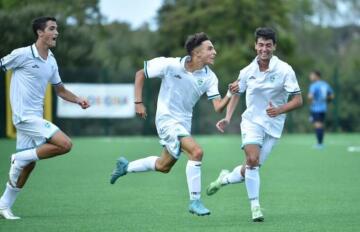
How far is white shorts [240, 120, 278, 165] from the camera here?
1038cm

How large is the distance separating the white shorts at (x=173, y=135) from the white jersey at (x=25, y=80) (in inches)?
55.8

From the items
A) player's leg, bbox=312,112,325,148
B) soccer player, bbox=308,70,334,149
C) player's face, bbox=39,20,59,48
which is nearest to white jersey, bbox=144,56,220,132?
player's face, bbox=39,20,59,48

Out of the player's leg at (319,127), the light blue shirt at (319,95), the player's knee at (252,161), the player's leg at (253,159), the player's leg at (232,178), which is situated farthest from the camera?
the light blue shirt at (319,95)

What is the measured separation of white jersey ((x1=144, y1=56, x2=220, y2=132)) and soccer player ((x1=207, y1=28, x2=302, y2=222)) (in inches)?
17.4

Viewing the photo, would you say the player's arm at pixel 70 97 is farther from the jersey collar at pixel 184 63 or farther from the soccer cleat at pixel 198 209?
the soccer cleat at pixel 198 209

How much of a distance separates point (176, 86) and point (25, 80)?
170 centimetres

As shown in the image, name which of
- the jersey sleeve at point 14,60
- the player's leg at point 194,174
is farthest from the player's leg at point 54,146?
the player's leg at point 194,174

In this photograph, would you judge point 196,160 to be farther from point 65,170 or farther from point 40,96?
point 65,170

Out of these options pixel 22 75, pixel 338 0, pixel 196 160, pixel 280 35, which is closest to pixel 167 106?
pixel 196 160

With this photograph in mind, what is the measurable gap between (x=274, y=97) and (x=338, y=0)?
2686 inches

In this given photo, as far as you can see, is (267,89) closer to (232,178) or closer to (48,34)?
(232,178)

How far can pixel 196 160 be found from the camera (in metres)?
10.1

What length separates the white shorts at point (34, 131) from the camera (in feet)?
33.2

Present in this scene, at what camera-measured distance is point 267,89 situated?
10.4 metres
